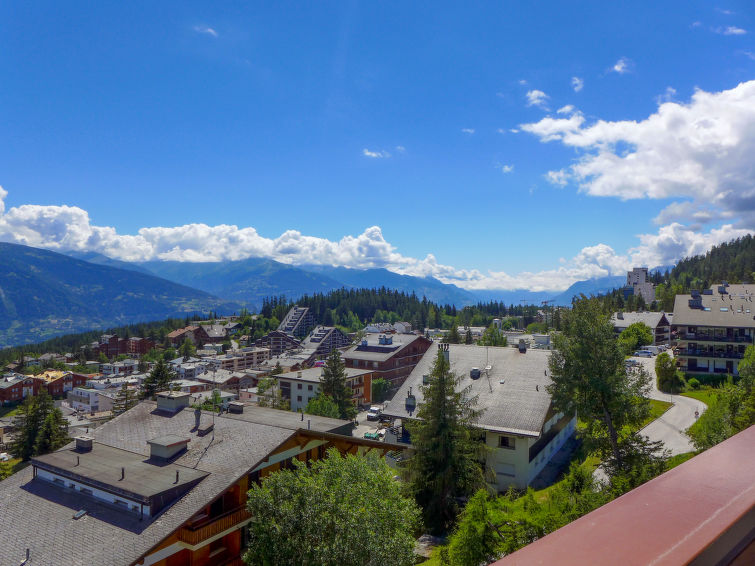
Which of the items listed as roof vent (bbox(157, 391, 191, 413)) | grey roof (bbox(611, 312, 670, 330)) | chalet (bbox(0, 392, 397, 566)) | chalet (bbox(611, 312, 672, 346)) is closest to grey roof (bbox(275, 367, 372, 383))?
roof vent (bbox(157, 391, 191, 413))

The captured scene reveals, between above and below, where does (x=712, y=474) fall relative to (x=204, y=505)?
above

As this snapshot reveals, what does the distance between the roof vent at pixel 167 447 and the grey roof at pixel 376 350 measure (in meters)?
60.2

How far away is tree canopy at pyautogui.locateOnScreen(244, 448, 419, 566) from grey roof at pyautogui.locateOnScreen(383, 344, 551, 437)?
13.8 m

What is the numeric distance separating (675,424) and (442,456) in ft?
77.3

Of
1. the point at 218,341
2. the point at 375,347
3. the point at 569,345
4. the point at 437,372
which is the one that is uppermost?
the point at 569,345

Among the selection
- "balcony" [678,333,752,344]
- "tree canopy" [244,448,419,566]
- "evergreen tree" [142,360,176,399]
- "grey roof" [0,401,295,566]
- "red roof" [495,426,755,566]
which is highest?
"red roof" [495,426,755,566]

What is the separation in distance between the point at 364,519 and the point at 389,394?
68.4 metres

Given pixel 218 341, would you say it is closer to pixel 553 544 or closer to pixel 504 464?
pixel 504 464

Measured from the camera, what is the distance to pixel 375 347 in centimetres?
8700

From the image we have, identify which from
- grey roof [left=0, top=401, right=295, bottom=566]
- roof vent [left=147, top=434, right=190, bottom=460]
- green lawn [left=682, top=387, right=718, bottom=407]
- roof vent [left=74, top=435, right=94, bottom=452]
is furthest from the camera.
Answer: green lawn [left=682, top=387, right=718, bottom=407]

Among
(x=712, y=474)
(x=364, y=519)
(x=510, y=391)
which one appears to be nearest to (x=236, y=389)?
(x=510, y=391)

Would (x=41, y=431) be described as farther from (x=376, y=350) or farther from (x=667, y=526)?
(x=667, y=526)

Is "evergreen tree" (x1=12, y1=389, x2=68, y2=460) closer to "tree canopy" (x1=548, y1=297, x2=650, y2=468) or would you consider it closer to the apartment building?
"tree canopy" (x1=548, y1=297, x2=650, y2=468)

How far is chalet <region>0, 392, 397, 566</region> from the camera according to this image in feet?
54.3
